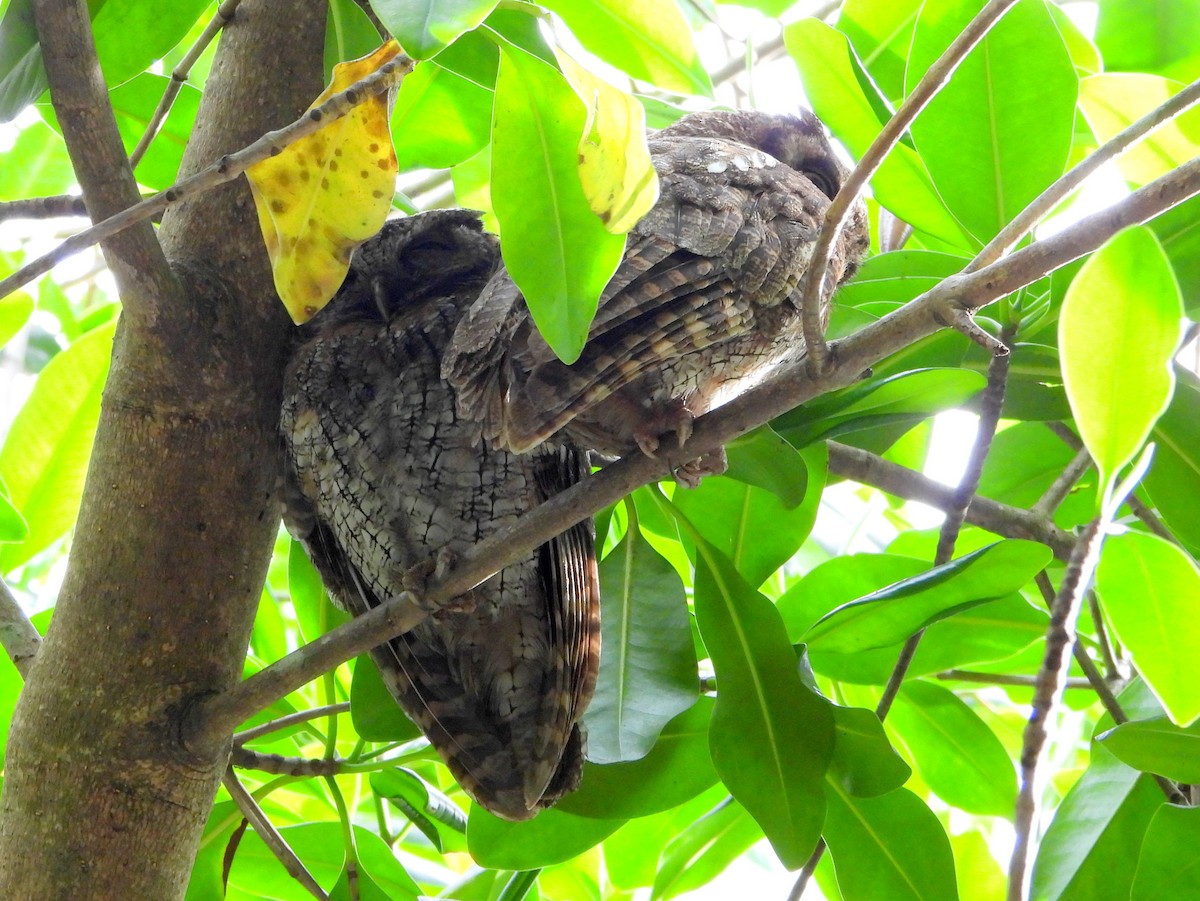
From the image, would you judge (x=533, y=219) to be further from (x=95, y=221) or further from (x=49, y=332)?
(x=49, y=332)

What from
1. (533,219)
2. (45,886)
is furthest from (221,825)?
(533,219)

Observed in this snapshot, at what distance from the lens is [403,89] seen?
1.24 metres

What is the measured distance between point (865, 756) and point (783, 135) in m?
0.90

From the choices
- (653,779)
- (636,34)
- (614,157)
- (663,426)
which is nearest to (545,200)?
(614,157)

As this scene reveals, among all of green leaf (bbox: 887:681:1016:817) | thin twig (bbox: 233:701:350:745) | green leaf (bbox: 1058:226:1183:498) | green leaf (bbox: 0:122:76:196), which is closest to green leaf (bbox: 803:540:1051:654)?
green leaf (bbox: 887:681:1016:817)

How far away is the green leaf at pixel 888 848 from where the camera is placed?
1.09 m

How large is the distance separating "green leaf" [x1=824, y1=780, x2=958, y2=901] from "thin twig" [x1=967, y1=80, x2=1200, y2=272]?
622mm

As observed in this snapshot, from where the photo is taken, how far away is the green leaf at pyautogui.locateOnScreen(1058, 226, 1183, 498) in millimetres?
577

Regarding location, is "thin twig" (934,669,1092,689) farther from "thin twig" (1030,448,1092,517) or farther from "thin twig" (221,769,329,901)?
"thin twig" (221,769,329,901)

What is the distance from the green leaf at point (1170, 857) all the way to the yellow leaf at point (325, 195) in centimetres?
91

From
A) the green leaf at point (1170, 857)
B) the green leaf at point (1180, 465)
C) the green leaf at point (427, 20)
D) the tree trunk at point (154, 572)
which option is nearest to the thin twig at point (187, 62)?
the tree trunk at point (154, 572)

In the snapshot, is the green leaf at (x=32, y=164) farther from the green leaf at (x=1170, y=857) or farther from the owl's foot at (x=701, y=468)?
the green leaf at (x=1170, y=857)

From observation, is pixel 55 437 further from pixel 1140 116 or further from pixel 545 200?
pixel 1140 116

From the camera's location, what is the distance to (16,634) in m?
1.08
